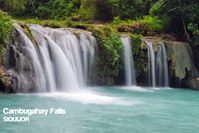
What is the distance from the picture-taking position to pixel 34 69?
13625mm

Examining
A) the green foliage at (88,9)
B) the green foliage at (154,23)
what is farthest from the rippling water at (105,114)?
the green foliage at (88,9)

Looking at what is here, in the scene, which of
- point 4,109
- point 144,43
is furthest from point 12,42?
point 144,43

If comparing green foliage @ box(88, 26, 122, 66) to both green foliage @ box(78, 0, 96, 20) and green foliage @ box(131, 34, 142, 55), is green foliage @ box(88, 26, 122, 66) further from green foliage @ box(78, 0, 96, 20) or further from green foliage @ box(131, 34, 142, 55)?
green foliage @ box(78, 0, 96, 20)

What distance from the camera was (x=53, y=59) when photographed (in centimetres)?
1473

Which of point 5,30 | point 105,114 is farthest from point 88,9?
point 105,114

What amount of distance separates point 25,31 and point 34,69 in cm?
134

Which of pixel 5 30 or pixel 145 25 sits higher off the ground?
pixel 145 25

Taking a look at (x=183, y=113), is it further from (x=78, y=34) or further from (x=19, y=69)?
(x=78, y=34)

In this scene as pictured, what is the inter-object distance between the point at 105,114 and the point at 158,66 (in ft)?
32.3

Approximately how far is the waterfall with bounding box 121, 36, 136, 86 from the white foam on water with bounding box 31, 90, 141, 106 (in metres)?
4.76

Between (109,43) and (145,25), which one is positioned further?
(145,25)

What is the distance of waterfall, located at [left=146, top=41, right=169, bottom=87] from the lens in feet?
63.3

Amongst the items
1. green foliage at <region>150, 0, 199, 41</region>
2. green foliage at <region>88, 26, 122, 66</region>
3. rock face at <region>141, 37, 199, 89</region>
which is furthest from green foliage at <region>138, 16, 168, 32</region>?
green foliage at <region>88, 26, 122, 66</region>

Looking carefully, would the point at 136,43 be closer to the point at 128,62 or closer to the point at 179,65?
the point at 128,62
